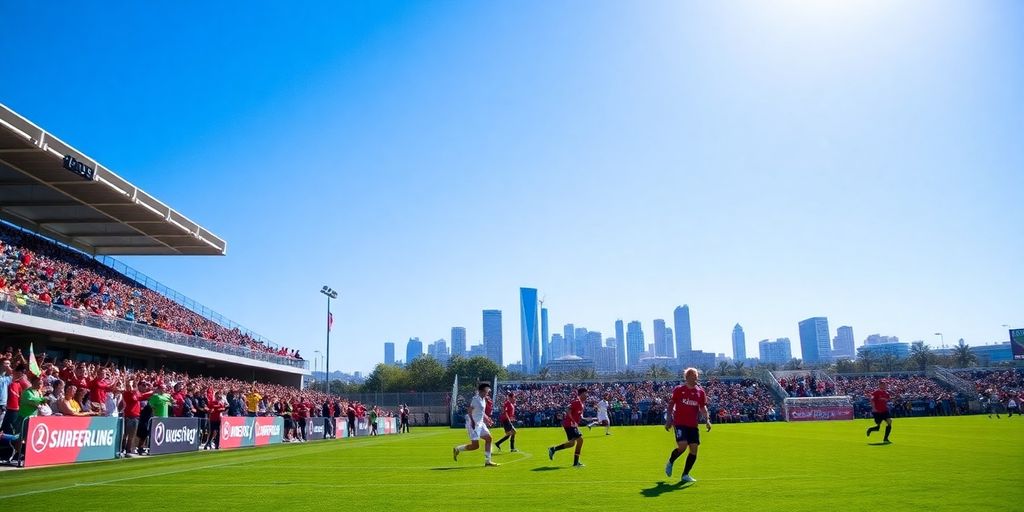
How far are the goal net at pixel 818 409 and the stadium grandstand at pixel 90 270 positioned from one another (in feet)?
130

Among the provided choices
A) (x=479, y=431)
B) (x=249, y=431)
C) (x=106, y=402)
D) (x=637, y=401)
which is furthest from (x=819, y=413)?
(x=106, y=402)

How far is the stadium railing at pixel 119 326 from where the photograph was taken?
1100 inches

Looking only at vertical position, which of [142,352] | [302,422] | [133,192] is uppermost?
[133,192]

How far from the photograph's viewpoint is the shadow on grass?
9.49 meters

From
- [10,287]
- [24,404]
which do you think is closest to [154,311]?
[10,287]

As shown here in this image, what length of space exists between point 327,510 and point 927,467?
35.5 ft

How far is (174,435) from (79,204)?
24756mm

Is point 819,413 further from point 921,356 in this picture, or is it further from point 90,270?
point 921,356

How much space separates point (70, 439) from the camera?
16.5 m

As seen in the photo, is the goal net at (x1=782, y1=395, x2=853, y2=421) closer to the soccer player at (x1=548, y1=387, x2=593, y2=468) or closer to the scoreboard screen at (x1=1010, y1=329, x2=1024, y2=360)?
the soccer player at (x1=548, y1=387, x2=593, y2=468)

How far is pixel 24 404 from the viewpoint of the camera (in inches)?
611

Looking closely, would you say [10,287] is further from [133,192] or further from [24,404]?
[24,404]

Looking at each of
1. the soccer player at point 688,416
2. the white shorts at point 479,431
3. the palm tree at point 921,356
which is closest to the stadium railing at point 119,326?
the white shorts at point 479,431

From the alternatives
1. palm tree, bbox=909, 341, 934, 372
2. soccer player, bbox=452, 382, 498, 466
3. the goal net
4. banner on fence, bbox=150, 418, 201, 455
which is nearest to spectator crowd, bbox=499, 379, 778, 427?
the goal net
